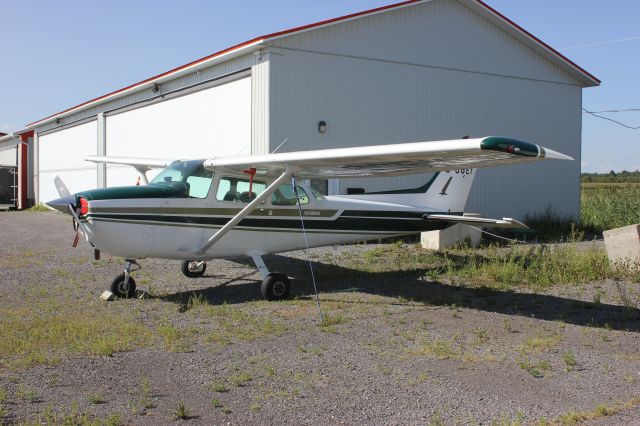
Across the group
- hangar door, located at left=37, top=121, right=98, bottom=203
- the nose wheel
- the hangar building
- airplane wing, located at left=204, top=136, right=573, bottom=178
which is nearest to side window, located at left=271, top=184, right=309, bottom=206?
airplane wing, located at left=204, top=136, right=573, bottom=178

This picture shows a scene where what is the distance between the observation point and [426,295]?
28.9 feet

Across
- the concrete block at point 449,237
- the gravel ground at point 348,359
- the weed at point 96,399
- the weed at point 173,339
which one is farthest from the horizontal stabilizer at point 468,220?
the weed at point 96,399

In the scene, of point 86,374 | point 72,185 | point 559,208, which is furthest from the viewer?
point 72,185

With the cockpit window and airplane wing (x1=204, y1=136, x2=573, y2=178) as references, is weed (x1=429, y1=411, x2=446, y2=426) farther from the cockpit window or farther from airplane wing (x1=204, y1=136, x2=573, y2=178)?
the cockpit window

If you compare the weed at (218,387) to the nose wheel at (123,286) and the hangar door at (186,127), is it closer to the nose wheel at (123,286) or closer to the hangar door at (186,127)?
the nose wheel at (123,286)

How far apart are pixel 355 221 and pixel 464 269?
2.10m

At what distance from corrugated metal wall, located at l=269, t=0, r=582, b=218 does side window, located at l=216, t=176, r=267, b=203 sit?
5095 mm

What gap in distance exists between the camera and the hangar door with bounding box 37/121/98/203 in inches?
1030

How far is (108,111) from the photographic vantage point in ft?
79.5

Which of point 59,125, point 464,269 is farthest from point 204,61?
point 59,125

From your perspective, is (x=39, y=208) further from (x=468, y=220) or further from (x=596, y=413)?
(x=596, y=413)

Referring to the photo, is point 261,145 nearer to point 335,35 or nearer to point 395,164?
point 335,35

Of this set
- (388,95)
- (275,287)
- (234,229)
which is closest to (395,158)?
(275,287)

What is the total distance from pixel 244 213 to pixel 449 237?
263 inches
